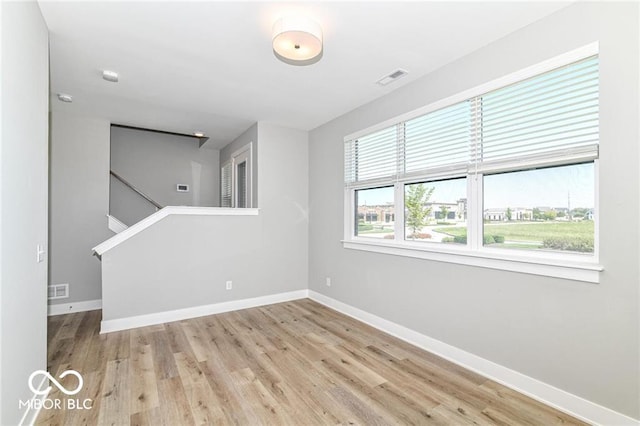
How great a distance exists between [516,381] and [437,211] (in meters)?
1.53

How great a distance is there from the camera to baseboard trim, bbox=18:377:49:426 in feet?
5.92

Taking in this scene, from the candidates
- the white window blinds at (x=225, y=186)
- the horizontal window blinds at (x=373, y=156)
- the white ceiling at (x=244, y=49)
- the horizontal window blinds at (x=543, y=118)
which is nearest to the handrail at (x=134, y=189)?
the white window blinds at (x=225, y=186)

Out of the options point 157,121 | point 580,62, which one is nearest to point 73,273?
point 157,121

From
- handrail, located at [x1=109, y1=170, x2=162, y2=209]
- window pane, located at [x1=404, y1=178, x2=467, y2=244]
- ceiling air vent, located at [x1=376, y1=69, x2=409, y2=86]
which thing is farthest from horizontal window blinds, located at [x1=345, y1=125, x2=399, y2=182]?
handrail, located at [x1=109, y1=170, x2=162, y2=209]

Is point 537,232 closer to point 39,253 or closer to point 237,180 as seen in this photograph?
point 39,253

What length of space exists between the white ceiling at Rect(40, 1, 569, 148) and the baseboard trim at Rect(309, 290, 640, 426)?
8.58ft

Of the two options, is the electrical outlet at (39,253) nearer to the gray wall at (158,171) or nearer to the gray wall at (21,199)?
the gray wall at (21,199)

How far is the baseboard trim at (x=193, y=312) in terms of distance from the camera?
347 centimetres

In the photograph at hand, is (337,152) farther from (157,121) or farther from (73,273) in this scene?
(73,273)

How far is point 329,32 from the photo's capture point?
90.5 inches

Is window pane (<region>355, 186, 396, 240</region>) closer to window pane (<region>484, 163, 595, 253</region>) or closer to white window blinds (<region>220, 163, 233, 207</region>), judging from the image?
window pane (<region>484, 163, 595, 253</region>)

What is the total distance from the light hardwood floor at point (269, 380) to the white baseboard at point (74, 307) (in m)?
0.61

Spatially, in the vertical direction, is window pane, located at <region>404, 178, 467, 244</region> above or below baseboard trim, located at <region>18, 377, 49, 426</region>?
above

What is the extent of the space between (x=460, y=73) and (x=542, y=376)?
2.50 m
